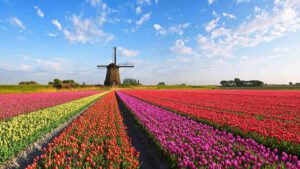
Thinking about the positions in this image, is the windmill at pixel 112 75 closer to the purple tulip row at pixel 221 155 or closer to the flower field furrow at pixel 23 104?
the flower field furrow at pixel 23 104

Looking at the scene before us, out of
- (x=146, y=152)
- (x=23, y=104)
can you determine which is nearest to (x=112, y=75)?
(x=23, y=104)

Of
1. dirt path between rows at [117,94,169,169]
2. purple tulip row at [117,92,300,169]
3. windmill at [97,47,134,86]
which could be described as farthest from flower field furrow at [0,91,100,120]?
windmill at [97,47,134,86]

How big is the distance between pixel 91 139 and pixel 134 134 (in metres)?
3.27

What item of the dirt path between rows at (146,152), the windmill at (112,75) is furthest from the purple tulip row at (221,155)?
the windmill at (112,75)

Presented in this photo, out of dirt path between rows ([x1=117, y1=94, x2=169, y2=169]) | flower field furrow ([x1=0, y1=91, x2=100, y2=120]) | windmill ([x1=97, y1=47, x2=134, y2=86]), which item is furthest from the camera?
windmill ([x1=97, y1=47, x2=134, y2=86])

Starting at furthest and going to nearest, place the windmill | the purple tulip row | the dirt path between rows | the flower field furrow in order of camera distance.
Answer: the windmill
the flower field furrow
the dirt path between rows
the purple tulip row

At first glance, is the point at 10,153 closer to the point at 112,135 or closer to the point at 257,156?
the point at 112,135

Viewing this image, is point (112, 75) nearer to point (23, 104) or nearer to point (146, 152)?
point (23, 104)

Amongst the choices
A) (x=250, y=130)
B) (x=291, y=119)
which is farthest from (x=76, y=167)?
(x=291, y=119)

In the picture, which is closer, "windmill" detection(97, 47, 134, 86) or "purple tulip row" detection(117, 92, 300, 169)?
"purple tulip row" detection(117, 92, 300, 169)

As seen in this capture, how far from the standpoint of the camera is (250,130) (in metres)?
Result: 8.48

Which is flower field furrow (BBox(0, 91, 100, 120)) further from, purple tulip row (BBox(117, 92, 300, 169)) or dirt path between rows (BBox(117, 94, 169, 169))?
purple tulip row (BBox(117, 92, 300, 169))

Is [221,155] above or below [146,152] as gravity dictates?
above

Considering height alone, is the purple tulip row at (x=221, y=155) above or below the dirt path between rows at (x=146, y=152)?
above
